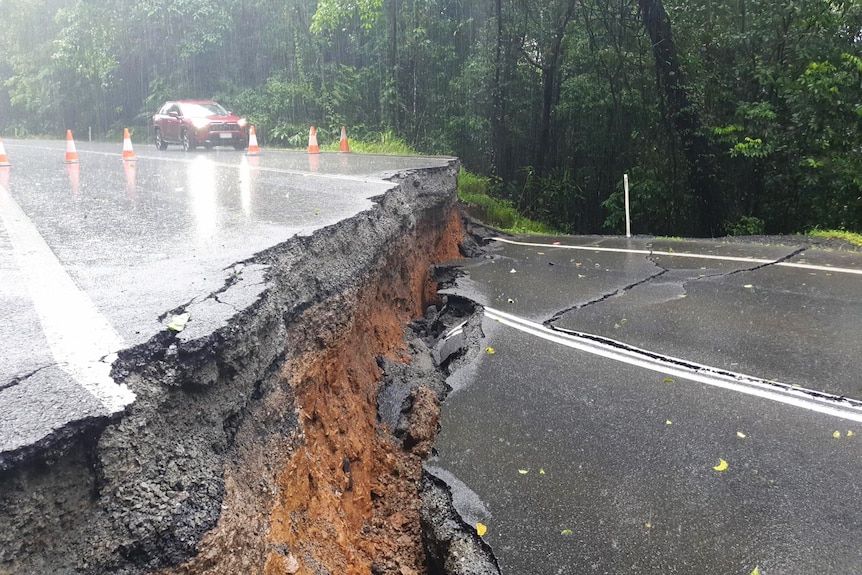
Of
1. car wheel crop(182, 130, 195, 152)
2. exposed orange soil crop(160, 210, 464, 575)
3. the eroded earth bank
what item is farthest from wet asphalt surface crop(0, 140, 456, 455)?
car wheel crop(182, 130, 195, 152)

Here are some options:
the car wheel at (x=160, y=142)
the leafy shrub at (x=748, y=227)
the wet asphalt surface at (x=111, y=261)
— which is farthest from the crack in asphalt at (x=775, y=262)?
the car wheel at (x=160, y=142)

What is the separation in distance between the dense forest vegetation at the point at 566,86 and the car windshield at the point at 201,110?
3.04 m

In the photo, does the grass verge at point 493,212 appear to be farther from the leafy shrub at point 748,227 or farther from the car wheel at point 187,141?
the car wheel at point 187,141

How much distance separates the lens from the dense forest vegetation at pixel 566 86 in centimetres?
1608

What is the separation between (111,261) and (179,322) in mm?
2053

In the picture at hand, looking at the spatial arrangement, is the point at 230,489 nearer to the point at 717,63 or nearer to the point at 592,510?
the point at 592,510

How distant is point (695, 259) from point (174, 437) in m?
8.97

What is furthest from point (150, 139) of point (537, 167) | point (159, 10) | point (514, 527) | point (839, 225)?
point (514, 527)

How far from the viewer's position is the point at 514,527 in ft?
13.0

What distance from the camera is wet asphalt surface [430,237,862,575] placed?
3.69 meters

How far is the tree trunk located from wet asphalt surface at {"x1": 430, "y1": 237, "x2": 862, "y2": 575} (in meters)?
10.2

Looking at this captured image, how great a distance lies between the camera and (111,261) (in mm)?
5102

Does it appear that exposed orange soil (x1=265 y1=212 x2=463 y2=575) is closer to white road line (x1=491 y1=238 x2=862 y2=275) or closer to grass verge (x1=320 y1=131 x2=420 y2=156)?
white road line (x1=491 y1=238 x2=862 y2=275)

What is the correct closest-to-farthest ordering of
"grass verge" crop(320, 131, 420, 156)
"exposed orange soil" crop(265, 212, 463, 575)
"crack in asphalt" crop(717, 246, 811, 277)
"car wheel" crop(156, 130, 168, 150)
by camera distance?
"exposed orange soil" crop(265, 212, 463, 575), "crack in asphalt" crop(717, 246, 811, 277), "grass verge" crop(320, 131, 420, 156), "car wheel" crop(156, 130, 168, 150)
